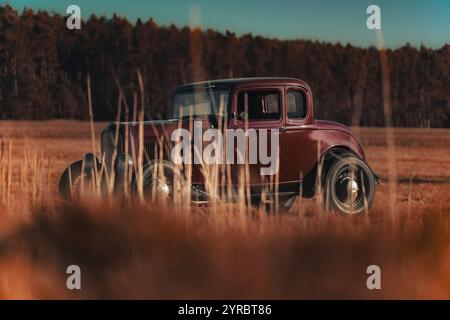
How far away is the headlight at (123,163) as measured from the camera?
27.7 ft

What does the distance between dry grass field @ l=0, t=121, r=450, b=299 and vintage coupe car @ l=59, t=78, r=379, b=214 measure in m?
2.00

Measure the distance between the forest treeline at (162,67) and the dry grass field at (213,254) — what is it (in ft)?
172

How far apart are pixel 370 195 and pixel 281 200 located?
53.9 inches

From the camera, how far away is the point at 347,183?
1018 centimetres

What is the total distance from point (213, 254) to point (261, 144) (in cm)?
425

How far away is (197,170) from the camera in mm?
9055

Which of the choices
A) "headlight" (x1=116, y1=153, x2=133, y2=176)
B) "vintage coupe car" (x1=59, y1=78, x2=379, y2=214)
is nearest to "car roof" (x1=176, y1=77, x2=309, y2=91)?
"vintage coupe car" (x1=59, y1=78, x2=379, y2=214)

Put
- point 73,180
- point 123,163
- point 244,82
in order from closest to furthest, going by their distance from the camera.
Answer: point 123,163
point 73,180
point 244,82

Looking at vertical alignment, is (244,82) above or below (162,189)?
above

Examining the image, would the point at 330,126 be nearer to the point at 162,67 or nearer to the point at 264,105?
the point at 264,105

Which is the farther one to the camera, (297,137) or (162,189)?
(297,137)

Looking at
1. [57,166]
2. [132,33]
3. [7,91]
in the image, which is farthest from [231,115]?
[132,33]

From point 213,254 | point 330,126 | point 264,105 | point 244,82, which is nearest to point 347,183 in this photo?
point 330,126

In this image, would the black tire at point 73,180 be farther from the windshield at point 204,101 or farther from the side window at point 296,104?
the side window at point 296,104
